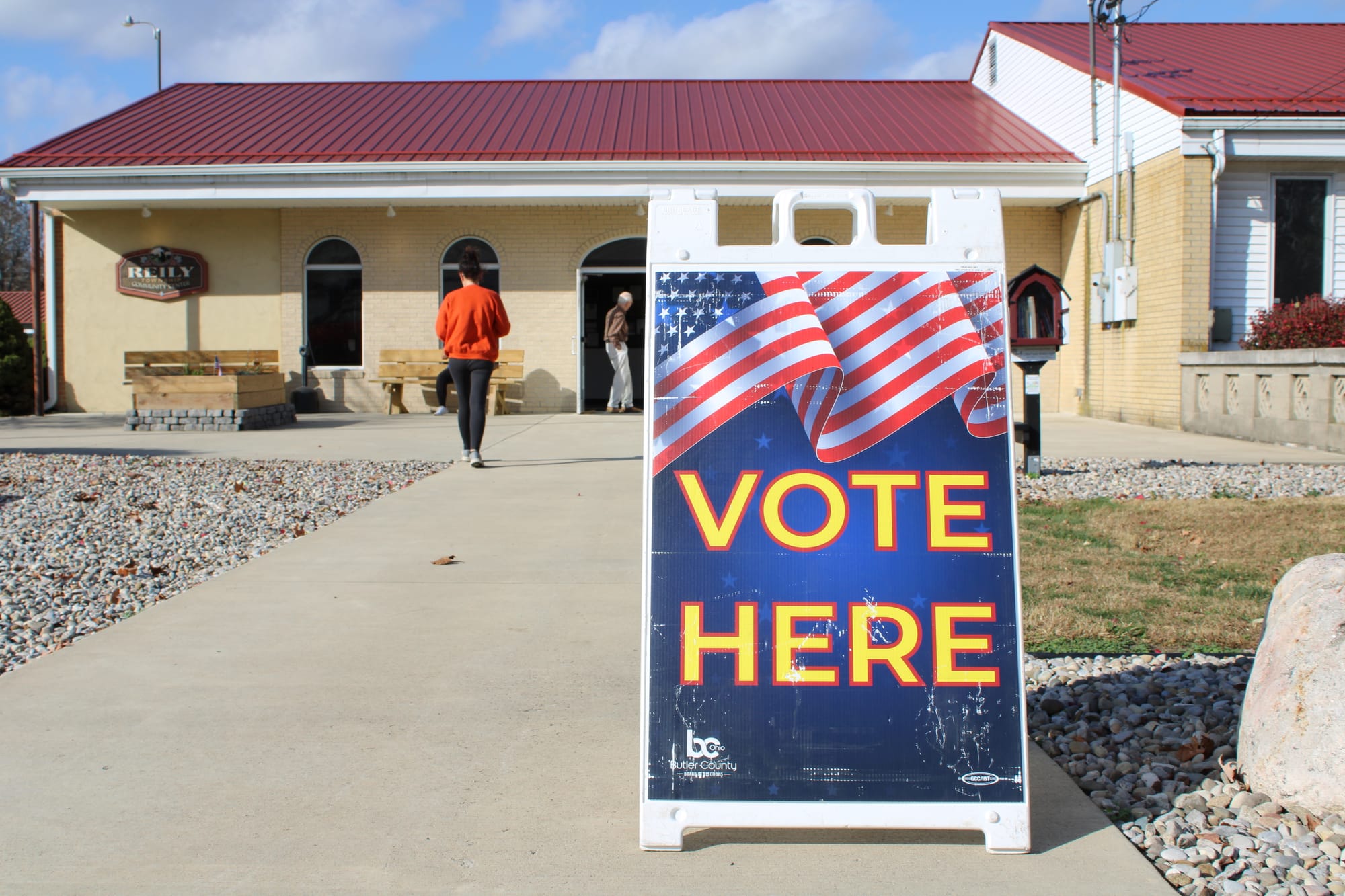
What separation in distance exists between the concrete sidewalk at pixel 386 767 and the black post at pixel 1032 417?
4.76 meters

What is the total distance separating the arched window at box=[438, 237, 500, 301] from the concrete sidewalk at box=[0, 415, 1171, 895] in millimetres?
13092

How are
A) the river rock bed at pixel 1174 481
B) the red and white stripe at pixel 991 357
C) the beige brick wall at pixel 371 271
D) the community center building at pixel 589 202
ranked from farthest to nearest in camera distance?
the beige brick wall at pixel 371 271, the community center building at pixel 589 202, the river rock bed at pixel 1174 481, the red and white stripe at pixel 991 357

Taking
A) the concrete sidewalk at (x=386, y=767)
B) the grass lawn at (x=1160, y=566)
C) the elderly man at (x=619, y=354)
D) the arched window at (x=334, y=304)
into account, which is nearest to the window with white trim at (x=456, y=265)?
the arched window at (x=334, y=304)

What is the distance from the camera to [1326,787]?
2.73 meters

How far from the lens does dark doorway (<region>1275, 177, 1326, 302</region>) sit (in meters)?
14.8

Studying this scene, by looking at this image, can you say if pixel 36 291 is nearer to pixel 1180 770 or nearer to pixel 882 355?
pixel 882 355

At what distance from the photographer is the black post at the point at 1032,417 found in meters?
9.15

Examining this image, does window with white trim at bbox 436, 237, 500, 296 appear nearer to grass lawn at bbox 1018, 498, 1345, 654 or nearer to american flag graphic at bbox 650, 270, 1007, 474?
grass lawn at bbox 1018, 498, 1345, 654

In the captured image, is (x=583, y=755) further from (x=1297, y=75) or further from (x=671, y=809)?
(x=1297, y=75)

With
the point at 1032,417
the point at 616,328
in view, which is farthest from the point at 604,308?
the point at 1032,417

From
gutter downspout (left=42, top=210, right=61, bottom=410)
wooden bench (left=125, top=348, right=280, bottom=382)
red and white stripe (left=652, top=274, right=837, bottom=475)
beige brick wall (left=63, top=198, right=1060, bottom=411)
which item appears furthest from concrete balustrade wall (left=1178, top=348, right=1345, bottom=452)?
gutter downspout (left=42, top=210, right=61, bottom=410)

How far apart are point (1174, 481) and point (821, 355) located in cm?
736

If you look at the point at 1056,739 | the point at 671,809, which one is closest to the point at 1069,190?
the point at 1056,739

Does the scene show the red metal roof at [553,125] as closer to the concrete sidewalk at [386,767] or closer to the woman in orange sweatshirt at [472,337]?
the woman in orange sweatshirt at [472,337]
